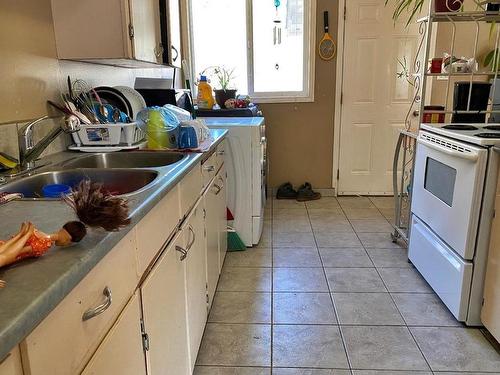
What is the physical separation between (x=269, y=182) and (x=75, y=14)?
299cm

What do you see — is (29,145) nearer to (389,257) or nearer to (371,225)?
(389,257)

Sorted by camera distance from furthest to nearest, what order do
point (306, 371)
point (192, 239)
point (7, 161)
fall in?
point (306, 371) < point (192, 239) < point (7, 161)

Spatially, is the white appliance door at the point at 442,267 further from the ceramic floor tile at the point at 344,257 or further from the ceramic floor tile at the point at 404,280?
the ceramic floor tile at the point at 344,257

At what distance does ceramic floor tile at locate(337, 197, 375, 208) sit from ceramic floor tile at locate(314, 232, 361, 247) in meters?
0.84

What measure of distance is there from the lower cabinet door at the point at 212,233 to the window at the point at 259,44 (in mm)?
2292

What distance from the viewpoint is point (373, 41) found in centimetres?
405

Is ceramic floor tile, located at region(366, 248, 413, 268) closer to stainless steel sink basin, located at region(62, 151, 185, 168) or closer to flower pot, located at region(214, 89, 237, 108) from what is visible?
stainless steel sink basin, located at region(62, 151, 185, 168)

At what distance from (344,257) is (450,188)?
0.98m

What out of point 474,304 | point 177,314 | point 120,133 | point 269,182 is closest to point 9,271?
point 177,314

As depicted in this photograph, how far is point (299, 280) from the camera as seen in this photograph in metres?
2.52

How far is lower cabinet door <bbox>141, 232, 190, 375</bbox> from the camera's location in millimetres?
1074

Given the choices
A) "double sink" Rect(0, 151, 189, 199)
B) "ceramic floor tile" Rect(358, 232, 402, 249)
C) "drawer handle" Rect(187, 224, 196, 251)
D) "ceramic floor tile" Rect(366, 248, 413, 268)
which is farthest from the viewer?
"ceramic floor tile" Rect(358, 232, 402, 249)

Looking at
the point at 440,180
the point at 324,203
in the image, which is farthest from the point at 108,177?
the point at 324,203

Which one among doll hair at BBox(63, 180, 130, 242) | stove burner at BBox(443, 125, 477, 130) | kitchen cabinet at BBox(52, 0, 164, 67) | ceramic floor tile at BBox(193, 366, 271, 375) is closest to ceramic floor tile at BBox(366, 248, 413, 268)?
stove burner at BBox(443, 125, 477, 130)
